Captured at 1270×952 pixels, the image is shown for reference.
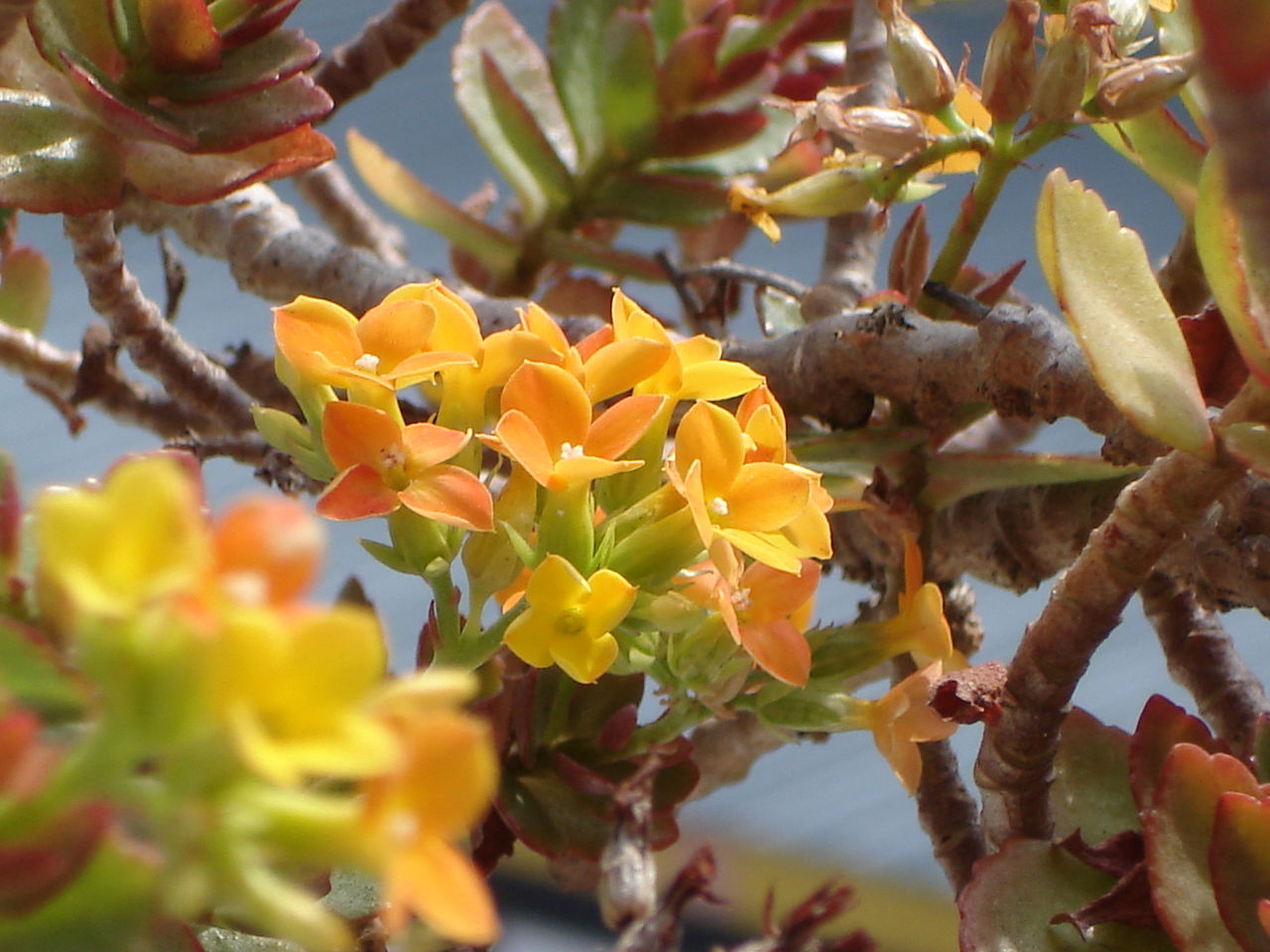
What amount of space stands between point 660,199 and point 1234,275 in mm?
574

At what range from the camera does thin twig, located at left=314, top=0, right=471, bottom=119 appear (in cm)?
88

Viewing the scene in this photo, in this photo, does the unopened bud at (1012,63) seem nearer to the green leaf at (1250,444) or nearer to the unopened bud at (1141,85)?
the unopened bud at (1141,85)

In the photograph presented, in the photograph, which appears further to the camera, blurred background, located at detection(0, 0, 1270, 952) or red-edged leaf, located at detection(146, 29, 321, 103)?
blurred background, located at detection(0, 0, 1270, 952)

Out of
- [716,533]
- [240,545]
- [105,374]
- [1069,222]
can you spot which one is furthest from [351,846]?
[105,374]

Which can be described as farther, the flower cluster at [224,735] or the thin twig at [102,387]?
the thin twig at [102,387]

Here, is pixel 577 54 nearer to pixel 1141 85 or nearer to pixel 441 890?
pixel 1141 85

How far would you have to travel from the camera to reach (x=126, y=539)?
18cm

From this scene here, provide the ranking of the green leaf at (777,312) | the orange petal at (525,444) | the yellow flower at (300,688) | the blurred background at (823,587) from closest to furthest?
1. the yellow flower at (300,688)
2. the orange petal at (525,444)
3. the green leaf at (777,312)
4. the blurred background at (823,587)

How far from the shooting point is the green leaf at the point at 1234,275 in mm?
393

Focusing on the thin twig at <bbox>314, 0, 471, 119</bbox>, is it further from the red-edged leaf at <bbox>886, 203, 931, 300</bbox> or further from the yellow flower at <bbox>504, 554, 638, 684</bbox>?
the yellow flower at <bbox>504, 554, 638, 684</bbox>

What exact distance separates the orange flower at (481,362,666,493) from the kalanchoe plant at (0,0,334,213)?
0.26 m

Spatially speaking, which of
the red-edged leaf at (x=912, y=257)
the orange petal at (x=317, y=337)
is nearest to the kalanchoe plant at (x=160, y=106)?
the orange petal at (x=317, y=337)

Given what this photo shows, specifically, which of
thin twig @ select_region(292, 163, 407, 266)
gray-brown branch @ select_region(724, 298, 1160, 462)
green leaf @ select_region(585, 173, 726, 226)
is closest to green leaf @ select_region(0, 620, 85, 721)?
gray-brown branch @ select_region(724, 298, 1160, 462)

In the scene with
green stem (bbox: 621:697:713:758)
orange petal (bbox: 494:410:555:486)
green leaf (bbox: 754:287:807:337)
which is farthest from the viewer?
green leaf (bbox: 754:287:807:337)
